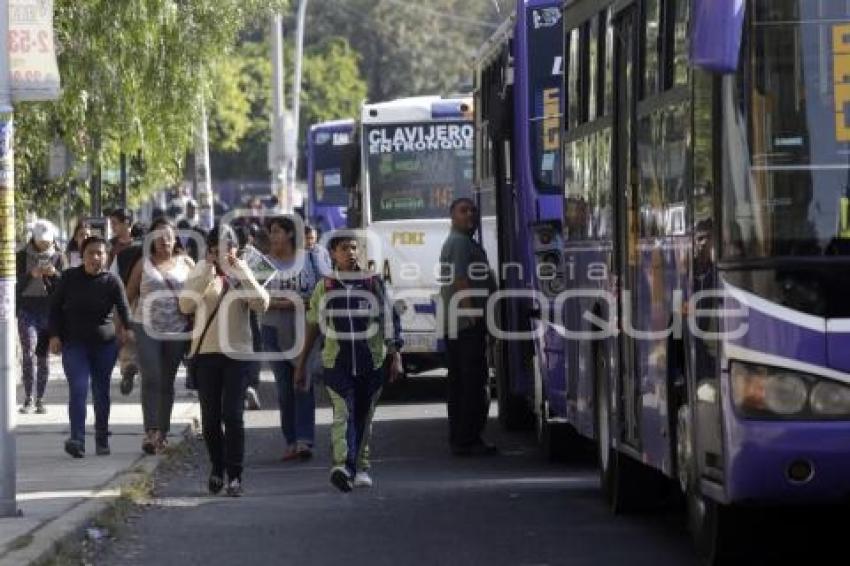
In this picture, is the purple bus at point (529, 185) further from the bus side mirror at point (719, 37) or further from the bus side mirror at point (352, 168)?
the bus side mirror at point (719, 37)

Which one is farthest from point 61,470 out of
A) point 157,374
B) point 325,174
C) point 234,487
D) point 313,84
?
point 313,84

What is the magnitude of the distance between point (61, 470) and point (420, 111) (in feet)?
30.3

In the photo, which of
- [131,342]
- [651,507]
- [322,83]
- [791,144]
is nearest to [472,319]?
[131,342]

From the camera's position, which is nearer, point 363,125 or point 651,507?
point 651,507

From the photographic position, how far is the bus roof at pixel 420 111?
2481cm

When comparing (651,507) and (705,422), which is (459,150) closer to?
(651,507)

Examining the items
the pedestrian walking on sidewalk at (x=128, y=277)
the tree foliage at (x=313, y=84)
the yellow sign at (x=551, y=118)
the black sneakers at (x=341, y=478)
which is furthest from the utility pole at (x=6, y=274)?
the tree foliage at (x=313, y=84)

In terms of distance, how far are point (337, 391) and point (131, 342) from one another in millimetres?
3510

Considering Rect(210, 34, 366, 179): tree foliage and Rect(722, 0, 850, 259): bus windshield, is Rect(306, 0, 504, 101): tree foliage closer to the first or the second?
Rect(210, 34, 366, 179): tree foliage

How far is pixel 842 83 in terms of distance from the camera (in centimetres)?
926

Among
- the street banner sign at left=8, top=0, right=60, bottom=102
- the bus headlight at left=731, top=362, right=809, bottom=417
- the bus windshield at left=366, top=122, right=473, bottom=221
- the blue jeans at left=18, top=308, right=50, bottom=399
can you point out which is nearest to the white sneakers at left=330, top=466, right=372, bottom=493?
the street banner sign at left=8, top=0, right=60, bottom=102

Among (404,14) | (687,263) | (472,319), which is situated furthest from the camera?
(404,14)

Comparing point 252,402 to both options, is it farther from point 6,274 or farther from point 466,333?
point 6,274

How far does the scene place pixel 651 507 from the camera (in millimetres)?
13516
